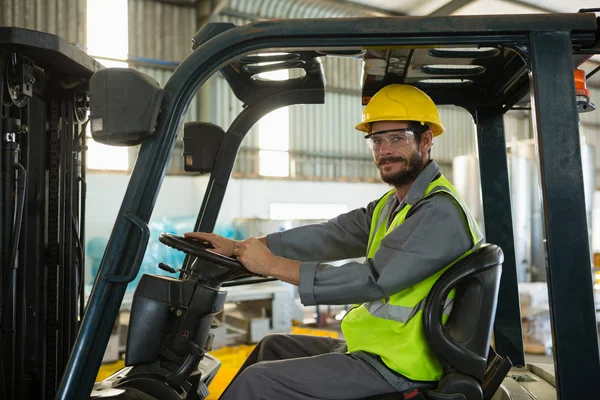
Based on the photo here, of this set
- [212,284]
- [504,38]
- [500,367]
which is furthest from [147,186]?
[500,367]

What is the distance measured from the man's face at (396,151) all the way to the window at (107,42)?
1011 cm

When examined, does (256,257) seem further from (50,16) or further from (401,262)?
(50,16)

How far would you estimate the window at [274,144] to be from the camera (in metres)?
14.1

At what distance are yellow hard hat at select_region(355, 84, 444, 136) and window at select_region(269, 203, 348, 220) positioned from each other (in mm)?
11195

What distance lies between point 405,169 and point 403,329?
66 cm

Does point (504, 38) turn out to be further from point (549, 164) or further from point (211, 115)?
point (211, 115)

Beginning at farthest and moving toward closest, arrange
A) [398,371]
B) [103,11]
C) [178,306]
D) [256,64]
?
[103,11] → [256,64] → [178,306] → [398,371]

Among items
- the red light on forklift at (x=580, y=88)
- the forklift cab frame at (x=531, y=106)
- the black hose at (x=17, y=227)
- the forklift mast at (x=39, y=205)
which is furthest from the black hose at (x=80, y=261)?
the red light on forklift at (x=580, y=88)

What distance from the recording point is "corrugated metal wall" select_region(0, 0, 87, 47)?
10562 millimetres

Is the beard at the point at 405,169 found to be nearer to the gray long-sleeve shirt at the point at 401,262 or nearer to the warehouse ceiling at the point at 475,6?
the gray long-sleeve shirt at the point at 401,262

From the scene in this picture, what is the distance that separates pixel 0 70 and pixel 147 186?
3.08 feet

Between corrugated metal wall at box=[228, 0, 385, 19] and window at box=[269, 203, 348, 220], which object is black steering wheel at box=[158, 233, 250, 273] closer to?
corrugated metal wall at box=[228, 0, 385, 19]

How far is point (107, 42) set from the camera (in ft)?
38.7

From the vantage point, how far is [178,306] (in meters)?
2.24
